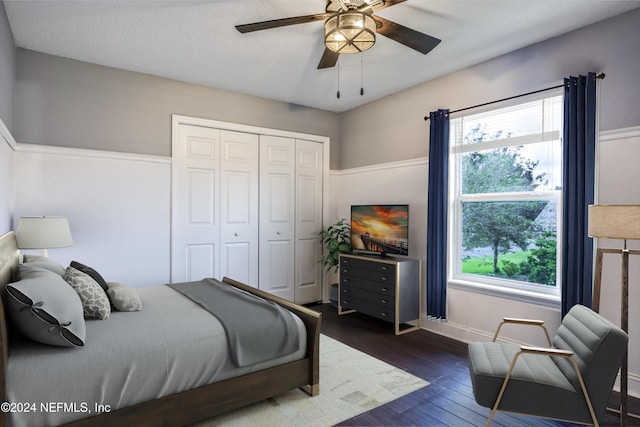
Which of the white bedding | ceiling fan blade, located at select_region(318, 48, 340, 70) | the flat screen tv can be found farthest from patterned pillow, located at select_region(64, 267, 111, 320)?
the flat screen tv

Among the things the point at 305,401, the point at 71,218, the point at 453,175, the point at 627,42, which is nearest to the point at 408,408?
the point at 305,401

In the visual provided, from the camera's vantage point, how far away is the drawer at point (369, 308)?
3877 mm

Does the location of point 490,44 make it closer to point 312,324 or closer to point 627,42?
point 627,42

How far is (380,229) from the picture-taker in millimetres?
4301

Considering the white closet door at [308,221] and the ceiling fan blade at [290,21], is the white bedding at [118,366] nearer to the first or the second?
the ceiling fan blade at [290,21]

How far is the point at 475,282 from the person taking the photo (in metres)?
3.66

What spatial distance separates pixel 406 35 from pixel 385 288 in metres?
2.50

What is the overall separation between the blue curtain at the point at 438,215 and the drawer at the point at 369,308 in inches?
16.2

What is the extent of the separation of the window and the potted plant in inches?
59.5

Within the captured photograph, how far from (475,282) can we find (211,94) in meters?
3.59

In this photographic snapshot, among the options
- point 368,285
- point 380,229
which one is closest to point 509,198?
point 380,229

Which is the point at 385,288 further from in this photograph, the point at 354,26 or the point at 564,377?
the point at 354,26

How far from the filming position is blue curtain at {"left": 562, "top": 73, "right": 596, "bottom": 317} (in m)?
2.72

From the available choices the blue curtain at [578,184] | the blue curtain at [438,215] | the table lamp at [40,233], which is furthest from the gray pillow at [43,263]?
the blue curtain at [578,184]
